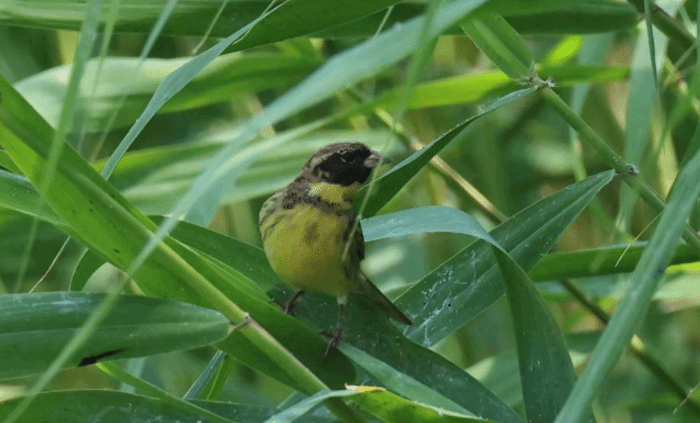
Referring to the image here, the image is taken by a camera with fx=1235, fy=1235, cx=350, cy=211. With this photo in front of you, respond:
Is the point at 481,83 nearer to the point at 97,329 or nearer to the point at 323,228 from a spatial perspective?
the point at 323,228

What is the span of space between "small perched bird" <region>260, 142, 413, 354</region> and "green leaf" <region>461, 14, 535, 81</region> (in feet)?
0.94

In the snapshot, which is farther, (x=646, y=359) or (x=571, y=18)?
(x=646, y=359)

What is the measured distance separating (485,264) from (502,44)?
0.80ft

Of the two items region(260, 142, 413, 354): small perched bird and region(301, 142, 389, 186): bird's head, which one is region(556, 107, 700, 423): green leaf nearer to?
region(260, 142, 413, 354): small perched bird

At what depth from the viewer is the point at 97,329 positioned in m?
1.01

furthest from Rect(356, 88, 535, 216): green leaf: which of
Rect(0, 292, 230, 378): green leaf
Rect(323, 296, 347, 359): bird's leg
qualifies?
Rect(0, 292, 230, 378): green leaf

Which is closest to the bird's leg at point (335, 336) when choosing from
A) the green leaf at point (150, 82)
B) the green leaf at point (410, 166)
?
the green leaf at point (410, 166)

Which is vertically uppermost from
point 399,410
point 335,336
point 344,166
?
point 344,166

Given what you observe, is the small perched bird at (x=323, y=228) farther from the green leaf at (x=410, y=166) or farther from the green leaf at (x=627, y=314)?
the green leaf at (x=627, y=314)

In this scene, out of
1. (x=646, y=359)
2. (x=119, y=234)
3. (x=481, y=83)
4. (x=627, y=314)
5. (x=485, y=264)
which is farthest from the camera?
(x=646, y=359)

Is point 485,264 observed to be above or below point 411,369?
above

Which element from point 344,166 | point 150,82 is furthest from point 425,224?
point 150,82

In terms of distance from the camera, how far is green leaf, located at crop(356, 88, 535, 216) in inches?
48.4

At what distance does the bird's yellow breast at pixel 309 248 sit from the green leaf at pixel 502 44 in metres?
0.40
